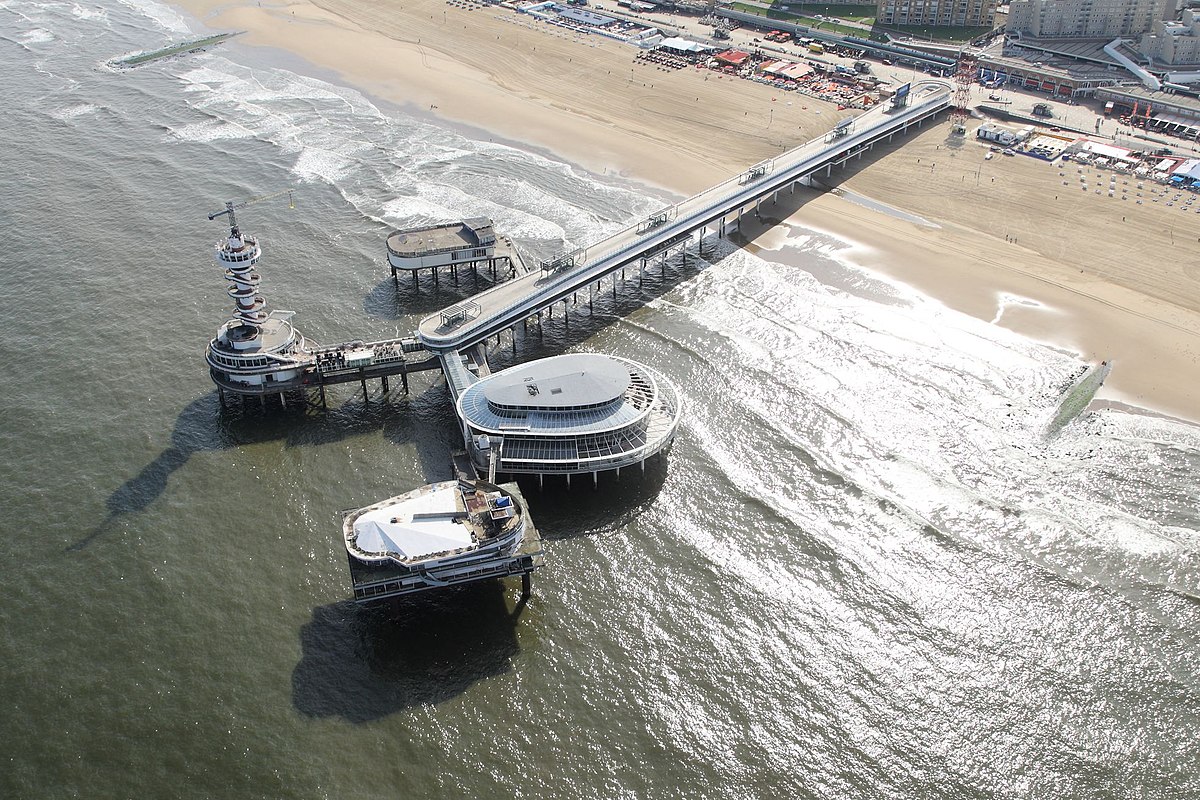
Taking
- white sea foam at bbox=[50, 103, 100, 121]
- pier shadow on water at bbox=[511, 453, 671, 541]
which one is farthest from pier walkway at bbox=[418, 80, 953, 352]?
white sea foam at bbox=[50, 103, 100, 121]

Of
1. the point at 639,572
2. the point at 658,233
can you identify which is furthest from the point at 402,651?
the point at 658,233

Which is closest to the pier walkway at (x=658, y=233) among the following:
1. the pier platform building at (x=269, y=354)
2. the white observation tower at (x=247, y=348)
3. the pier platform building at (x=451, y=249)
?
the pier platform building at (x=269, y=354)

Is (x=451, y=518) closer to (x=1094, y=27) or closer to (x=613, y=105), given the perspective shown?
(x=613, y=105)

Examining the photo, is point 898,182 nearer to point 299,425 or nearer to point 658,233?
point 658,233

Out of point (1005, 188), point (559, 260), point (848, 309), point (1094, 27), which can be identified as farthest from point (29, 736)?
point (1094, 27)

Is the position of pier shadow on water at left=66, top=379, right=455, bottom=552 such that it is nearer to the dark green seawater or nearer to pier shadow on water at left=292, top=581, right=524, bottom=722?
the dark green seawater

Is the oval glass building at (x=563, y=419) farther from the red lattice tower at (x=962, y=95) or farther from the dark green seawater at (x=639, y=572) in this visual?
the red lattice tower at (x=962, y=95)
